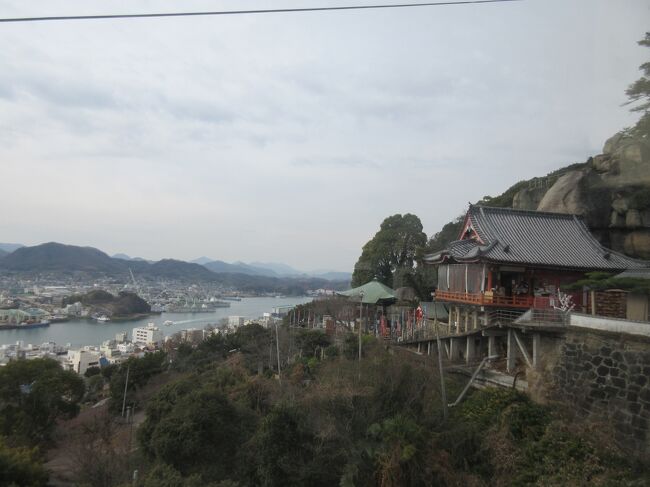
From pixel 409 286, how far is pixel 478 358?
12710mm

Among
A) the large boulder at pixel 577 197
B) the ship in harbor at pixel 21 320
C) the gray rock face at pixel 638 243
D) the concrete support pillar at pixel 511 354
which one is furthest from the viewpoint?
the ship in harbor at pixel 21 320

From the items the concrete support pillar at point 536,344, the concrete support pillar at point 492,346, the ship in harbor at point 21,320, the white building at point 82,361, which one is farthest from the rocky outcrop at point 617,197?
the ship in harbor at point 21,320

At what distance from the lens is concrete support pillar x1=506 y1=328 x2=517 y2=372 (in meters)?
11.3

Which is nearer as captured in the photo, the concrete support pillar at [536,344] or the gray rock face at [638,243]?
the concrete support pillar at [536,344]

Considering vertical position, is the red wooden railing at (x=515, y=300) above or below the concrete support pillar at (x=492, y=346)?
above

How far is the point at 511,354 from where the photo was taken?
11414mm

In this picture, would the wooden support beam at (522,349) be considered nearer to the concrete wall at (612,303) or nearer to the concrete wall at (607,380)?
the concrete wall at (607,380)

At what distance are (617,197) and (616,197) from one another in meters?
Result: 0.05

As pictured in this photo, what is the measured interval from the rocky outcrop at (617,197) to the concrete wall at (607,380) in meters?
10.7

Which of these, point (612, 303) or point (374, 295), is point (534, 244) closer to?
point (612, 303)

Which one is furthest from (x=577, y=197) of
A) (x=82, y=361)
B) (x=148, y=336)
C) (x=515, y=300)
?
(x=148, y=336)

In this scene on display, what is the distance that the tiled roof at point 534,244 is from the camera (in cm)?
1370

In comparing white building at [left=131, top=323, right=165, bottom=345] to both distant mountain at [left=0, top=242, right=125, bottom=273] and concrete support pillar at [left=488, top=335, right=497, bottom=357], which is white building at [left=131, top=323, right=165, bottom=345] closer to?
concrete support pillar at [left=488, top=335, right=497, bottom=357]

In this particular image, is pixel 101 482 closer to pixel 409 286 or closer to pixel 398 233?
pixel 409 286
